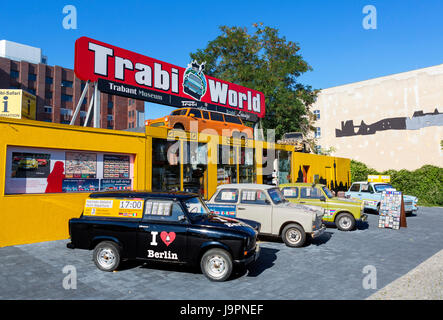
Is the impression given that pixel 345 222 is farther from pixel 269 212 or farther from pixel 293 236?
pixel 269 212

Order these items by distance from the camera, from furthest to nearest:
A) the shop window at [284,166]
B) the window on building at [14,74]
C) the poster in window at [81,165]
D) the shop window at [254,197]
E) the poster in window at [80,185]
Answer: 1. the window on building at [14,74]
2. the shop window at [284,166]
3. the poster in window at [81,165]
4. the poster in window at [80,185]
5. the shop window at [254,197]

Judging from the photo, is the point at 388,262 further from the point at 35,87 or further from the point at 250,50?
the point at 35,87

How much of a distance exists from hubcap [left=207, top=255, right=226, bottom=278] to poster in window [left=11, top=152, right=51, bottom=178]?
6.54 metres

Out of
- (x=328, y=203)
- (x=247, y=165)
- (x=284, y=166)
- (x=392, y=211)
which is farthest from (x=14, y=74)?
(x=392, y=211)

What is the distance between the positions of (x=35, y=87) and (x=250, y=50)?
45851 mm

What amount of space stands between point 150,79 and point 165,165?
3800 mm

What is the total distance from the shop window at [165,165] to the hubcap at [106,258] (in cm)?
539

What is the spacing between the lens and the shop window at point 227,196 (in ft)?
31.5

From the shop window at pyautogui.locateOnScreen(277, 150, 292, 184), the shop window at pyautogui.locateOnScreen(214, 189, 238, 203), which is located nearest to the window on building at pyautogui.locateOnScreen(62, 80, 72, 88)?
the shop window at pyautogui.locateOnScreen(277, 150, 292, 184)

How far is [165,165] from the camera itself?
12.3 m

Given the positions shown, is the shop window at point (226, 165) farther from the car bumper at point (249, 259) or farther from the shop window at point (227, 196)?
the car bumper at point (249, 259)

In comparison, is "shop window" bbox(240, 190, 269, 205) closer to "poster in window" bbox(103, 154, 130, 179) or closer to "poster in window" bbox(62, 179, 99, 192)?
"poster in window" bbox(103, 154, 130, 179)

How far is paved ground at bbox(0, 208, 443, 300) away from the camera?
213 inches

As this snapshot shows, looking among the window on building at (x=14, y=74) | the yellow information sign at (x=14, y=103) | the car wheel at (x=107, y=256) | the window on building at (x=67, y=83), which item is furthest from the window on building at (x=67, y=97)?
the car wheel at (x=107, y=256)
